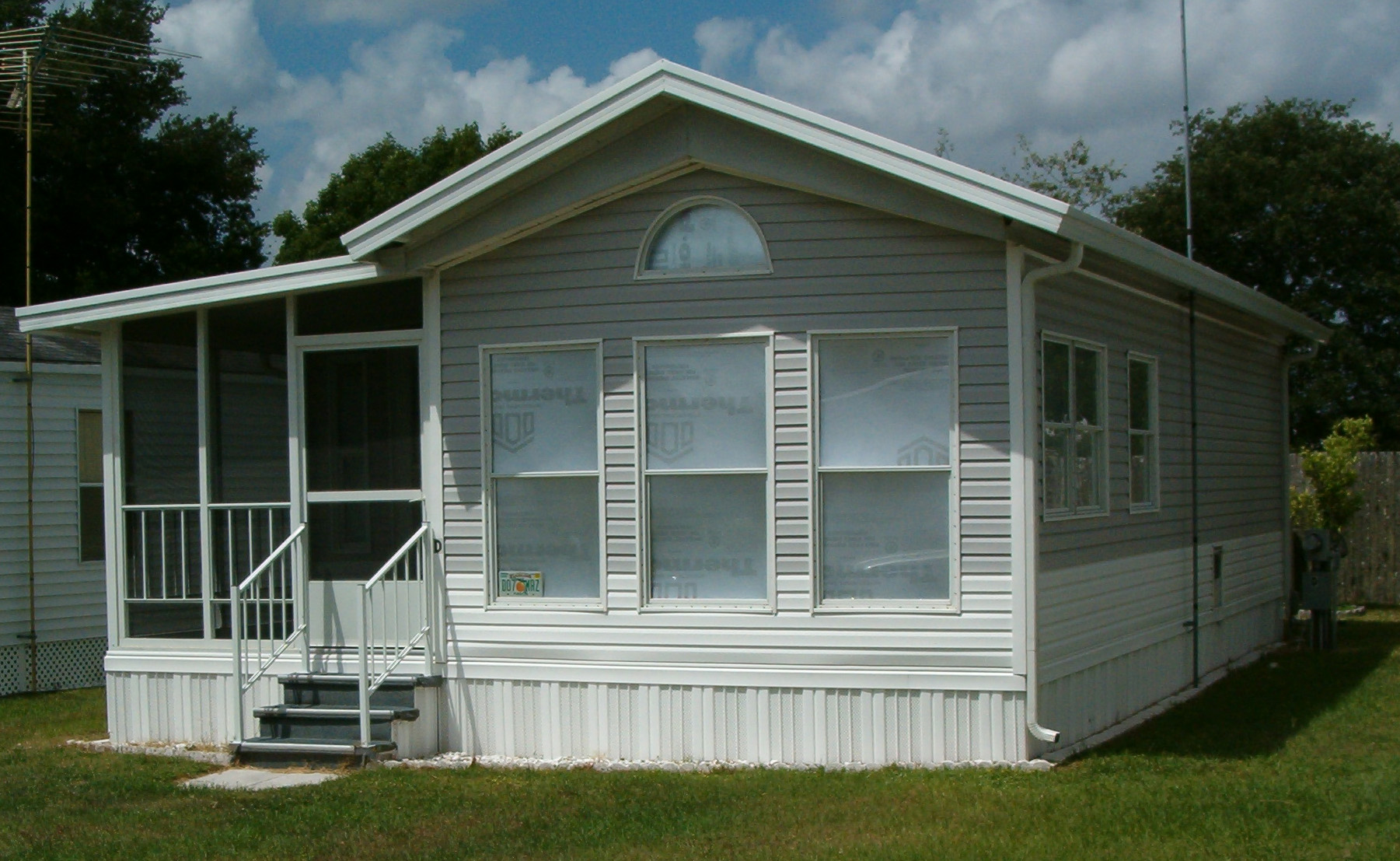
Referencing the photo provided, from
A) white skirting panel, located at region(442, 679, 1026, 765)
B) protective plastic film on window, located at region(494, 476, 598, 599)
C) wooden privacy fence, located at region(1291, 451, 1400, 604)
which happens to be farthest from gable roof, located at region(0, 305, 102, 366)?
wooden privacy fence, located at region(1291, 451, 1400, 604)

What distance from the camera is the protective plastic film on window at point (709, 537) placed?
9023 millimetres

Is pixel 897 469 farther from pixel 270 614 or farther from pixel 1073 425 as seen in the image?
pixel 270 614

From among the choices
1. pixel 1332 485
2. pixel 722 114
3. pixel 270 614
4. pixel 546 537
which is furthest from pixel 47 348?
pixel 1332 485

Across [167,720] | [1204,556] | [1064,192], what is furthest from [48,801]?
[1064,192]

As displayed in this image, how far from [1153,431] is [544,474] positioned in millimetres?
4611

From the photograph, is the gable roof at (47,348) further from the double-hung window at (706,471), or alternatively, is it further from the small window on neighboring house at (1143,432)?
the small window on neighboring house at (1143,432)

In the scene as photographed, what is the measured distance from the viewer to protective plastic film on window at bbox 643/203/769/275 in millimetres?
9039

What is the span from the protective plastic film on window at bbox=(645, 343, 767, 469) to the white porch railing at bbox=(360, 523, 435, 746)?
65.5 inches

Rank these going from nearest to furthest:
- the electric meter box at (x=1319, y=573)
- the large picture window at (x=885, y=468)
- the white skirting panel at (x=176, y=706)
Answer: the large picture window at (x=885, y=468), the white skirting panel at (x=176, y=706), the electric meter box at (x=1319, y=573)

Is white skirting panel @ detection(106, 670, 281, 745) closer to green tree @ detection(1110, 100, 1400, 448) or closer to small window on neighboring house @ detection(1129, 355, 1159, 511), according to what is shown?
small window on neighboring house @ detection(1129, 355, 1159, 511)

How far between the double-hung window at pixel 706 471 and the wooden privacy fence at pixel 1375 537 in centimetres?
1244

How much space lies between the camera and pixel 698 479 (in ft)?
30.0

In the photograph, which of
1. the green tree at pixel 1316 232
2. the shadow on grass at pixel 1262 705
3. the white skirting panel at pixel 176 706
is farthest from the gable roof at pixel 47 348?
the green tree at pixel 1316 232

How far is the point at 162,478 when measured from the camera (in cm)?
1070
